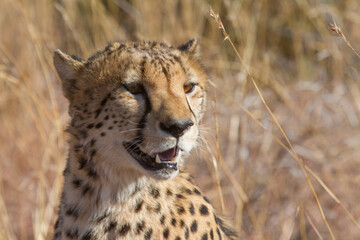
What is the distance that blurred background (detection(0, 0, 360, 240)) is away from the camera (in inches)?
130

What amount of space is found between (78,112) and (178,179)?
0.45 meters

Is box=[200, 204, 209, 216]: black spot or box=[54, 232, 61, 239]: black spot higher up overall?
box=[200, 204, 209, 216]: black spot

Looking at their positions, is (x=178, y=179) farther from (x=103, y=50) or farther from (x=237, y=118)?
(x=237, y=118)

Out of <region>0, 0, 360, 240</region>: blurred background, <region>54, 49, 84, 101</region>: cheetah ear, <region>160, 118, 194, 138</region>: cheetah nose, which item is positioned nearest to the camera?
<region>160, 118, 194, 138</region>: cheetah nose

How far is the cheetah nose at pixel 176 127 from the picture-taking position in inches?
66.8

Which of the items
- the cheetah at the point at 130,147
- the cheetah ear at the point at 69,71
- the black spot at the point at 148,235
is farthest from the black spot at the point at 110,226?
the cheetah ear at the point at 69,71

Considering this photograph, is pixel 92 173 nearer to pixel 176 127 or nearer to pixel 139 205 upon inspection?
pixel 139 205

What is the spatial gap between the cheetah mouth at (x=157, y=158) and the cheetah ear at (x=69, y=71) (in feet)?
1.15

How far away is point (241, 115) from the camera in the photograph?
3822 mm

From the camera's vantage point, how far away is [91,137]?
1878 millimetres

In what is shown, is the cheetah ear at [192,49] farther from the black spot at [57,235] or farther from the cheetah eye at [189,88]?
the black spot at [57,235]

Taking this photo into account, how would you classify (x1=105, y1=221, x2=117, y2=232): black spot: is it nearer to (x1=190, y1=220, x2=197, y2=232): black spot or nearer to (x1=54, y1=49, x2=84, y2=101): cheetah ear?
(x1=190, y1=220, x2=197, y2=232): black spot

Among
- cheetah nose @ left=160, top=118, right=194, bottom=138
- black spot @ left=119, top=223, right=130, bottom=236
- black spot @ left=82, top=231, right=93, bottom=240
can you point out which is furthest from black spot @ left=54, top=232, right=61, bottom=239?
cheetah nose @ left=160, top=118, right=194, bottom=138

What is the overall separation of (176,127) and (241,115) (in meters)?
2.17
